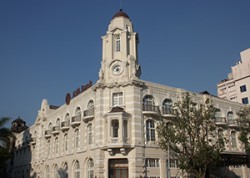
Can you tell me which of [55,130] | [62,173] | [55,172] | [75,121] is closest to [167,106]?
[75,121]

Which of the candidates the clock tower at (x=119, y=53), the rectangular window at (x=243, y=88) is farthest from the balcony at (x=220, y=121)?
the rectangular window at (x=243, y=88)

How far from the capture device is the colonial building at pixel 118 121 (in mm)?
35156

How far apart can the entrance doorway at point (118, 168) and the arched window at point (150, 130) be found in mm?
4181

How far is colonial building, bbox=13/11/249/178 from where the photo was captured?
35.2 metres

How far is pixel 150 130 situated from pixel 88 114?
8.54 meters

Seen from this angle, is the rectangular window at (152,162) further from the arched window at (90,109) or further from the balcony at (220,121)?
the balcony at (220,121)

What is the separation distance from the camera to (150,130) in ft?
123

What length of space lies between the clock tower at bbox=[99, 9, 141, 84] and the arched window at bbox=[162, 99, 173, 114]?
208 inches

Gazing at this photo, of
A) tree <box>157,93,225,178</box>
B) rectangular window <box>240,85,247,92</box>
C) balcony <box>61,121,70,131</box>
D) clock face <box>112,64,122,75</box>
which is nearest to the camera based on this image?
tree <box>157,93,225,178</box>

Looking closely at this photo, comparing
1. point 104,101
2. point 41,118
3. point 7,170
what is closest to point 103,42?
point 104,101

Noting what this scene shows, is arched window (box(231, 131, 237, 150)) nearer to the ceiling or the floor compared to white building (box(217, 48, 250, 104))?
nearer to the floor

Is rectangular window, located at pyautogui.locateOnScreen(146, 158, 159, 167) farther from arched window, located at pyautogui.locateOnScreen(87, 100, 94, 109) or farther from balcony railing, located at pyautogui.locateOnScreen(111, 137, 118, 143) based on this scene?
arched window, located at pyautogui.locateOnScreen(87, 100, 94, 109)

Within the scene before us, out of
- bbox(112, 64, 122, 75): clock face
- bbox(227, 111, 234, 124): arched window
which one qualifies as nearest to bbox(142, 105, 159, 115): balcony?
bbox(112, 64, 122, 75): clock face

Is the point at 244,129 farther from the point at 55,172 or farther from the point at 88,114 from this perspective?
the point at 55,172
